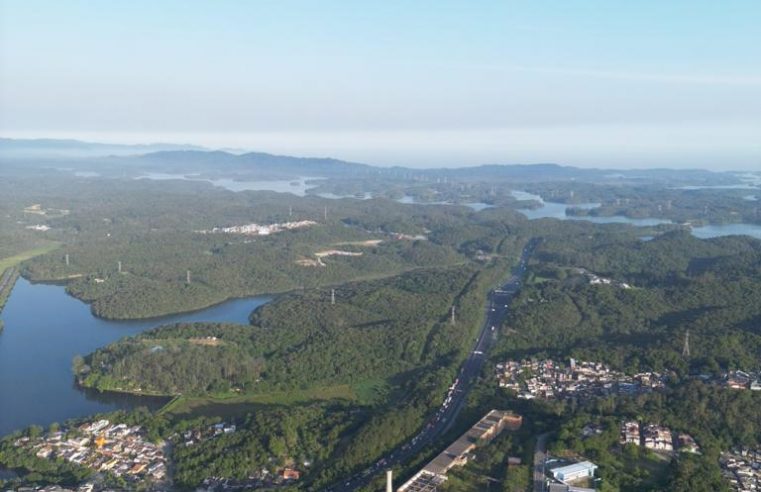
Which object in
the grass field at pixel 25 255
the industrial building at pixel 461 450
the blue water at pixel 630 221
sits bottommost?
the grass field at pixel 25 255

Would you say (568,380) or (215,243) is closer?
(568,380)

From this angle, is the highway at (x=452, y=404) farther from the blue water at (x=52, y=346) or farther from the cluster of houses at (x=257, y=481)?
the blue water at (x=52, y=346)

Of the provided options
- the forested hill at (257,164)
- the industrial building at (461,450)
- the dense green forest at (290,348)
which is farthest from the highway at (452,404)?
the forested hill at (257,164)

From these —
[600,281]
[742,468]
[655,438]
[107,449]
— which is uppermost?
[600,281]

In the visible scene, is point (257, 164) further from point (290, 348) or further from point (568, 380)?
point (568, 380)

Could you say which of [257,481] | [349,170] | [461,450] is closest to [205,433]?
[257,481]

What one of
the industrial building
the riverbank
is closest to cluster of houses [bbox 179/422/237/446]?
the industrial building
